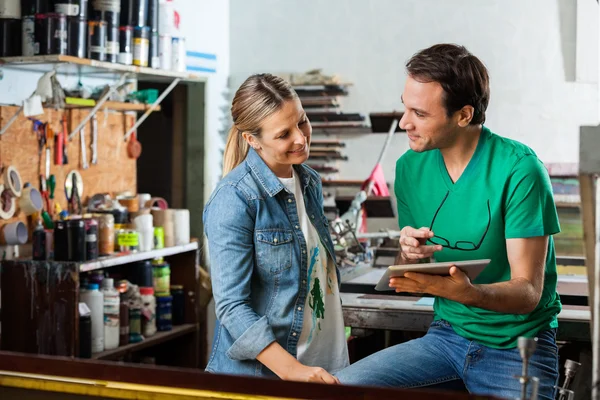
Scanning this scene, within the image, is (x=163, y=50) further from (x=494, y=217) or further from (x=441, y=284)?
(x=441, y=284)

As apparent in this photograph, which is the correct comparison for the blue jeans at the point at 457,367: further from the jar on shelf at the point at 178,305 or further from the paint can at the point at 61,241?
the jar on shelf at the point at 178,305

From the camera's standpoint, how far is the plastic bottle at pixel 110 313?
413 centimetres

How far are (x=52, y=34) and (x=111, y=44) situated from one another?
0.39 m

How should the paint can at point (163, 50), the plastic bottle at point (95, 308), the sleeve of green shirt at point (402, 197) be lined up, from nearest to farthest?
the sleeve of green shirt at point (402, 197) < the plastic bottle at point (95, 308) < the paint can at point (163, 50)

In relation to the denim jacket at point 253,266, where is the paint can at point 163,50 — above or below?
above

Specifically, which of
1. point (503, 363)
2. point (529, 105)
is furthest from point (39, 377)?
point (529, 105)

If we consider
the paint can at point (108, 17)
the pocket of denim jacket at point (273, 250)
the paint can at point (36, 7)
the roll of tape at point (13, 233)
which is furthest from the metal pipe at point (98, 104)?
the pocket of denim jacket at point (273, 250)

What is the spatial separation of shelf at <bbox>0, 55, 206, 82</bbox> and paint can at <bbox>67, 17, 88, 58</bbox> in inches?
2.3

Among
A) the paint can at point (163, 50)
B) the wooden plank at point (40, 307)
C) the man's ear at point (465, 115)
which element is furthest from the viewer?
the paint can at point (163, 50)

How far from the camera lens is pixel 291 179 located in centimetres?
235

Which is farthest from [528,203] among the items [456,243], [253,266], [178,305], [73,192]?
[178,305]

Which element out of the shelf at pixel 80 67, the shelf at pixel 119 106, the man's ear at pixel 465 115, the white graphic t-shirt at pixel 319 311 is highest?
the shelf at pixel 80 67

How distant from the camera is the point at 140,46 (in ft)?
14.5

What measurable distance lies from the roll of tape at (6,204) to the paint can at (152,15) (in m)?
1.19
